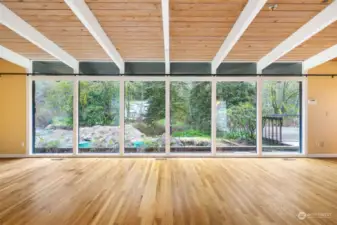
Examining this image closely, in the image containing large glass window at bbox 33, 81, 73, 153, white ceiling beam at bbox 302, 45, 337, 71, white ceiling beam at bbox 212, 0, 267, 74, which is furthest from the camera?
large glass window at bbox 33, 81, 73, 153

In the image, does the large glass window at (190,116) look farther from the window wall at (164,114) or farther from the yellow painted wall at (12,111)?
the yellow painted wall at (12,111)

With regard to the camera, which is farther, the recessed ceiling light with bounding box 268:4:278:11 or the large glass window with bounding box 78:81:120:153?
the large glass window with bounding box 78:81:120:153

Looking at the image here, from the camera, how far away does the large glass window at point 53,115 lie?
268 inches

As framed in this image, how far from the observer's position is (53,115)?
6.81m

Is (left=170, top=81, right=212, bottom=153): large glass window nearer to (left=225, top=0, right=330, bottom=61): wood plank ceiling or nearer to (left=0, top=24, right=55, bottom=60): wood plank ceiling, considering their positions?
(left=225, top=0, right=330, bottom=61): wood plank ceiling

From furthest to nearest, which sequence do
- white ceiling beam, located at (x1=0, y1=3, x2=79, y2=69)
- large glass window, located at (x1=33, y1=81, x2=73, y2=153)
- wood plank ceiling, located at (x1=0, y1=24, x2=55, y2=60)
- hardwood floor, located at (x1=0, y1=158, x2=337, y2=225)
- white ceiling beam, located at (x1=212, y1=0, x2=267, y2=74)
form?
large glass window, located at (x1=33, y1=81, x2=73, y2=153)
wood plank ceiling, located at (x1=0, y1=24, x2=55, y2=60)
white ceiling beam, located at (x1=0, y1=3, x2=79, y2=69)
white ceiling beam, located at (x1=212, y1=0, x2=267, y2=74)
hardwood floor, located at (x1=0, y1=158, x2=337, y2=225)

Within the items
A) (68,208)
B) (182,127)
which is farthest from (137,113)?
(68,208)

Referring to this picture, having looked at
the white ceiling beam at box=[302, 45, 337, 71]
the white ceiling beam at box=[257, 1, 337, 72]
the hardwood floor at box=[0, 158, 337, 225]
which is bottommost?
the hardwood floor at box=[0, 158, 337, 225]

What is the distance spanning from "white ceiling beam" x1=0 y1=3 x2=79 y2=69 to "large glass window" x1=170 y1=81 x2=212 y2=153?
2.95 meters

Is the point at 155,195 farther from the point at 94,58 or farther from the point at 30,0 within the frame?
the point at 94,58

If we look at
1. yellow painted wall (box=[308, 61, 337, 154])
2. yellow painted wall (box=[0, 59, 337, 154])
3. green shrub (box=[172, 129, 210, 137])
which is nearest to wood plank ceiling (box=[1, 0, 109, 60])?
yellow painted wall (box=[0, 59, 337, 154])

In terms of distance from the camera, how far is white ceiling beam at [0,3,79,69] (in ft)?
13.0

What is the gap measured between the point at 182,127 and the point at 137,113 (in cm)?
131

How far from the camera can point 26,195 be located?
356cm
